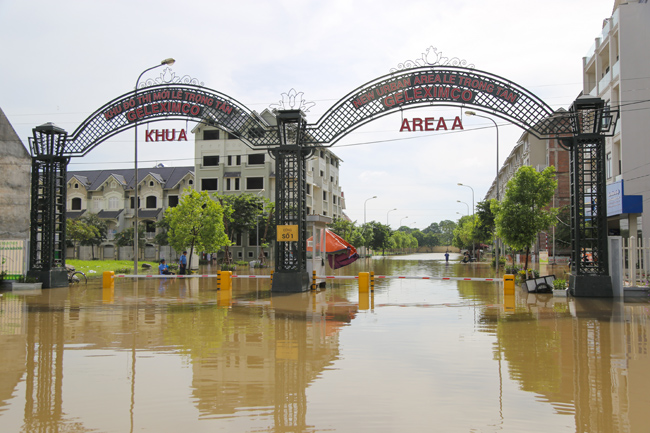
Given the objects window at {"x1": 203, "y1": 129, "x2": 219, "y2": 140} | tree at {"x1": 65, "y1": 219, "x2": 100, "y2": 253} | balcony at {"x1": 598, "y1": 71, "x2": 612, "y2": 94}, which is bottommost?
tree at {"x1": 65, "y1": 219, "x2": 100, "y2": 253}

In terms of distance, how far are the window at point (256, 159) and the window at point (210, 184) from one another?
4448 mm

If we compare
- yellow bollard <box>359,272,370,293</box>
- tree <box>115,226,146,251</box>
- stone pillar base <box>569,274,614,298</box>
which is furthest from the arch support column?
tree <box>115,226,146,251</box>

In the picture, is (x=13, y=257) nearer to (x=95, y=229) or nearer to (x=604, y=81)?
(x=95, y=229)

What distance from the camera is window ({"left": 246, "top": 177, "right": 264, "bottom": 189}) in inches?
2365

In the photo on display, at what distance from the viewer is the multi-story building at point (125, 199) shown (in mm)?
60781

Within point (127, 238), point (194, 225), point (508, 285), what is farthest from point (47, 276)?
point (127, 238)

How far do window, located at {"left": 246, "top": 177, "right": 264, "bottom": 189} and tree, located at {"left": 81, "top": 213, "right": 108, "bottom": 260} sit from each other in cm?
1669

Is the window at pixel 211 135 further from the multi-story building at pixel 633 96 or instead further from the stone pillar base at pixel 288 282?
the stone pillar base at pixel 288 282

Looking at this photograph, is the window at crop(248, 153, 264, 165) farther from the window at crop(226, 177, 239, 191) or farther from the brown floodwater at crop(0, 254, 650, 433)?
the brown floodwater at crop(0, 254, 650, 433)

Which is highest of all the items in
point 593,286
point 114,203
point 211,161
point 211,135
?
point 211,135

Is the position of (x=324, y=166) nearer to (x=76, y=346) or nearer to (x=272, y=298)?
(x=272, y=298)

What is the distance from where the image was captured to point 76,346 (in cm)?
986

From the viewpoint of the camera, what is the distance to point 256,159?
2377 inches

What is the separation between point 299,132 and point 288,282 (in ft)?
18.8
